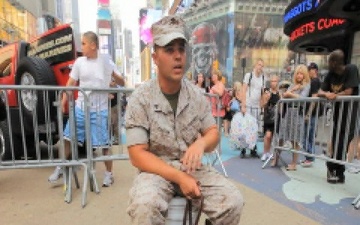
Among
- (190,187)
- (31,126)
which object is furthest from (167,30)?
(31,126)

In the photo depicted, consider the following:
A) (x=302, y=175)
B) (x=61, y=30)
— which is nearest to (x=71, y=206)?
(x=61, y=30)

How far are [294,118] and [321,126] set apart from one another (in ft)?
1.69

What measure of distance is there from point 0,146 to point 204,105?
429cm

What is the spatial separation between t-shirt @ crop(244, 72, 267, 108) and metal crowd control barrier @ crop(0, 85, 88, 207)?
4.01 metres

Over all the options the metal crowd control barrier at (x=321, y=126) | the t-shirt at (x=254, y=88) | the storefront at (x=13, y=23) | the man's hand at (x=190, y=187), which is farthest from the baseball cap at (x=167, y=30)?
the storefront at (x=13, y=23)

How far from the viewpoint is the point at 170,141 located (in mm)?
1690

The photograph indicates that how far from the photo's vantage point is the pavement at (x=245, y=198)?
9.51 ft

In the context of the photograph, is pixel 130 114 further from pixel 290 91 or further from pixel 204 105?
pixel 290 91

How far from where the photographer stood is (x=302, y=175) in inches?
173

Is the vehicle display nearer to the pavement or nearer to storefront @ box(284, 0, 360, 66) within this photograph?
the pavement

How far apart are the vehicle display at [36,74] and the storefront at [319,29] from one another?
6.44 m

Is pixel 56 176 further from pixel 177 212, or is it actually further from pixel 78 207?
pixel 177 212

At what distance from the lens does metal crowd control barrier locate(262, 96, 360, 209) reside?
12.2 feet

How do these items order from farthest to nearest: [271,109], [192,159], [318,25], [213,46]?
[213,46]
[318,25]
[271,109]
[192,159]
